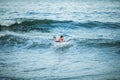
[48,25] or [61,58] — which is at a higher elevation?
[48,25]

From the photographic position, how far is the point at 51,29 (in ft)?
73.4

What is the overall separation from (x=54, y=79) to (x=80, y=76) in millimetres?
1187

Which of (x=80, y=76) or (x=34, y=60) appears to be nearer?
(x=80, y=76)

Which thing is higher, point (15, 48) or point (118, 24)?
point (118, 24)

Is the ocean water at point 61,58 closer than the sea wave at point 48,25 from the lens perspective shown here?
Yes

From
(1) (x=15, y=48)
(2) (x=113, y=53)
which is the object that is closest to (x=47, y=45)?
(1) (x=15, y=48)

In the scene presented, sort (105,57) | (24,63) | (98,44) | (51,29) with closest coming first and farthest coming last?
(24,63)
(105,57)
(98,44)
(51,29)

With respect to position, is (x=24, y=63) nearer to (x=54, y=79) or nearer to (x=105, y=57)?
(x=54, y=79)

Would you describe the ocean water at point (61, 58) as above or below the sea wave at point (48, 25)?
below

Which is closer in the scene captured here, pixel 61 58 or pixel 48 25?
pixel 61 58

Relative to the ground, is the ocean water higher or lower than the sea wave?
lower

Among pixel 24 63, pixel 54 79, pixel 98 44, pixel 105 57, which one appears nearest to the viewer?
pixel 54 79

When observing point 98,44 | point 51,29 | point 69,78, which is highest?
point 51,29

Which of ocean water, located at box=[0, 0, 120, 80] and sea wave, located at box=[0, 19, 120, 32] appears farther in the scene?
sea wave, located at box=[0, 19, 120, 32]
